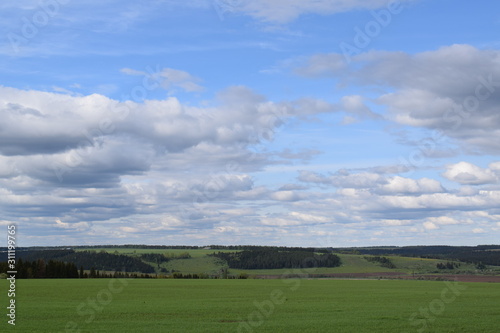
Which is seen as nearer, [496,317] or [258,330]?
[258,330]

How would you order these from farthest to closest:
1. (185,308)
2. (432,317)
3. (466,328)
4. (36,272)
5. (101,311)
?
(36,272) < (185,308) < (101,311) < (432,317) < (466,328)

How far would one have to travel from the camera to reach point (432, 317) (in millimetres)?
38719

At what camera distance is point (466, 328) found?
3234cm

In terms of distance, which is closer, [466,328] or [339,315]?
[466,328]

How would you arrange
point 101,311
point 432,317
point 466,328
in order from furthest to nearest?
1. point 101,311
2. point 432,317
3. point 466,328

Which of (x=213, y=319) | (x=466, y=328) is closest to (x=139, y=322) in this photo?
(x=213, y=319)

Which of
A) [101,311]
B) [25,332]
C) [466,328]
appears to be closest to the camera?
[25,332]

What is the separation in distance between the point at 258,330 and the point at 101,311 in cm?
1659

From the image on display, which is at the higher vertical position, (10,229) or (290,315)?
(10,229)

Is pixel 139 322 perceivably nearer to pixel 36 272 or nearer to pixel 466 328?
pixel 466 328

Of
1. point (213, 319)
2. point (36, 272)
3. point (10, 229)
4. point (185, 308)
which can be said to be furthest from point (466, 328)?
point (36, 272)

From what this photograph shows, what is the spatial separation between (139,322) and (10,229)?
11.2 meters

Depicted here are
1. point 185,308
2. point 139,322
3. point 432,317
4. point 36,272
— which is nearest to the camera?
point 139,322

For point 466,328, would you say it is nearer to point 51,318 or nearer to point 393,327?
point 393,327
